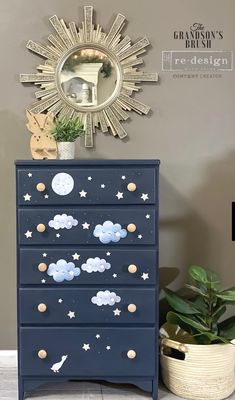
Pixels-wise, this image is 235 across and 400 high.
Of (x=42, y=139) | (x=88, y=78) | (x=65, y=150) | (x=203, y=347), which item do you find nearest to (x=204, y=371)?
(x=203, y=347)

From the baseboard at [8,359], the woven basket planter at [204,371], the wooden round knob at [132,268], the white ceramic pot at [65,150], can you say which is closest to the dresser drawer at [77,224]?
the wooden round knob at [132,268]

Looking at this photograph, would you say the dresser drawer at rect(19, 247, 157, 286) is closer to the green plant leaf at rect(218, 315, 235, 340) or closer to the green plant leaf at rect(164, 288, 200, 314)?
the green plant leaf at rect(164, 288, 200, 314)

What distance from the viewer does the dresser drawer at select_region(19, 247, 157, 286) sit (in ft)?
6.91

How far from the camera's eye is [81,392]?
227cm

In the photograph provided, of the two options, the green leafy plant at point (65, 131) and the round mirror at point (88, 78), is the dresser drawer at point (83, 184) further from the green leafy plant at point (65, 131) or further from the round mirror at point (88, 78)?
the round mirror at point (88, 78)

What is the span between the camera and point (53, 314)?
2123 millimetres

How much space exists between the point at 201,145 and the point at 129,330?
97cm

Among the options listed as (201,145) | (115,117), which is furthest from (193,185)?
(115,117)

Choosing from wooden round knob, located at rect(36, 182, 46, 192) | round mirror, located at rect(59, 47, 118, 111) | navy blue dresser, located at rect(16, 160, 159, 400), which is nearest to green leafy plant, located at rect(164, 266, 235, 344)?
navy blue dresser, located at rect(16, 160, 159, 400)

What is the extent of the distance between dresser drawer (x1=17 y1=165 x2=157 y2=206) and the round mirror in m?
0.53

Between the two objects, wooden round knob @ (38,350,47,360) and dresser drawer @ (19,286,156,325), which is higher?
dresser drawer @ (19,286,156,325)

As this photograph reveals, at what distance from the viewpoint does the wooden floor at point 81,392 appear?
87.6 inches

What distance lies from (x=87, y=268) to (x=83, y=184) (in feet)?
1.11

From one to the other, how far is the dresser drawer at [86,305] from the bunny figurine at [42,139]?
1.88 ft
